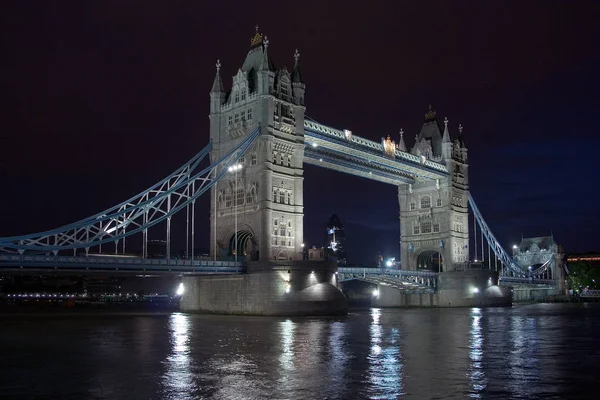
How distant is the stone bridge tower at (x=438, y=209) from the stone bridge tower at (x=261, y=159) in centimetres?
3486

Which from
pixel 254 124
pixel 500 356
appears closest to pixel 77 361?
pixel 500 356

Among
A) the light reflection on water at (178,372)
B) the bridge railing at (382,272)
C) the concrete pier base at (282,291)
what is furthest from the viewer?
the bridge railing at (382,272)

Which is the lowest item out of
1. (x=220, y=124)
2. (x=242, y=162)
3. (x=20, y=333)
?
(x=20, y=333)

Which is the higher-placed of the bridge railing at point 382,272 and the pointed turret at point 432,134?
the pointed turret at point 432,134

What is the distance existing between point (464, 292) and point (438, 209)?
43.9ft

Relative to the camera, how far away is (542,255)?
15188 centimetres

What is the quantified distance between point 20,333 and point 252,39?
42.7 m

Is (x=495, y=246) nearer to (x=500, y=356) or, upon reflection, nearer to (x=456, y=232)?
(x=456, y=232)

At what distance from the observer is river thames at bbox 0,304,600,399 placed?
1938 cm

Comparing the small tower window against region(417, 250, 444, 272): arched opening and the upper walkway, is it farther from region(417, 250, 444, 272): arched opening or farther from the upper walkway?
the upper walkway

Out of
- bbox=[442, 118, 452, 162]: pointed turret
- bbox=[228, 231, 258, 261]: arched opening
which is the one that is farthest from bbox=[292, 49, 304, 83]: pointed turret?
bbox=[442, 118, 452, 162]: pointed turret

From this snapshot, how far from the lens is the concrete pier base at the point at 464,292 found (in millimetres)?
98188

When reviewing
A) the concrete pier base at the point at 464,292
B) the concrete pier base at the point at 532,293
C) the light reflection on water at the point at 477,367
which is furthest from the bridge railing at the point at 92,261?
the concrete pier base at the point at 532,293

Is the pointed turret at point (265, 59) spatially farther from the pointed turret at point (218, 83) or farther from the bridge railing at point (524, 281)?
the bridge railing at point (524, 281)
